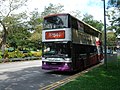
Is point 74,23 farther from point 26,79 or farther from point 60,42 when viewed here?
point 26,79

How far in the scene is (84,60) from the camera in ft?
68.9

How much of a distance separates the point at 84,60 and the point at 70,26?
4.86 m

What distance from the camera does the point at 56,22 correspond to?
17.4 meters

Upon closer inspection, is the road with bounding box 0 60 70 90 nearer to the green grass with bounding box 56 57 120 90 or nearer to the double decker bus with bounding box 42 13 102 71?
the double decker bus with bounding box 42 13 102 71

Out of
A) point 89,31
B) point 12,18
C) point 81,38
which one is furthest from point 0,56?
point 81,38

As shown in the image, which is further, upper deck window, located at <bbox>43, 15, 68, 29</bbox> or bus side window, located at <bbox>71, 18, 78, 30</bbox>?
bus side window, located at <bbox>71, 18, 78, 30</bbox>

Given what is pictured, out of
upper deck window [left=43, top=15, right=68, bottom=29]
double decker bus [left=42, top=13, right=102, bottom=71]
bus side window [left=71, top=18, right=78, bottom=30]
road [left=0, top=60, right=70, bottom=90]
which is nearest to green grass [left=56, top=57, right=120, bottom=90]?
road [left=0, top=60, right=70, bottom=90]

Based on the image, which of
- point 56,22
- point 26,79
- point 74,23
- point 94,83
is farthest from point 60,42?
point 94,83

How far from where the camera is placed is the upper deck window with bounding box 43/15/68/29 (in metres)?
17.1

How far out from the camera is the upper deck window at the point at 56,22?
56.2ft

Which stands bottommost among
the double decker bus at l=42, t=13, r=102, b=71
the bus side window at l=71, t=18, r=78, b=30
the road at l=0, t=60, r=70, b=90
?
the road at l=0, t=60, r=70, b=90

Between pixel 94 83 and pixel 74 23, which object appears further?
pixel 74 23

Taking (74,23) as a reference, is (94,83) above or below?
below

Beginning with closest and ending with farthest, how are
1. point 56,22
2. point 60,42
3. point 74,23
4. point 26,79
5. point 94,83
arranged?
point 94,83 → point 26,79 → point 60,42 → point 56,22 → point 74,23
